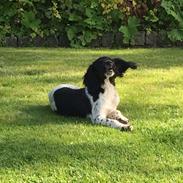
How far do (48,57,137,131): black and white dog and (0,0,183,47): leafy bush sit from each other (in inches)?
189

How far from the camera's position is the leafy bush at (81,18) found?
1110cm

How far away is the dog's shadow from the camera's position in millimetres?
6105

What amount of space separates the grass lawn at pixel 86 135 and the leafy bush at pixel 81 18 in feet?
7.79

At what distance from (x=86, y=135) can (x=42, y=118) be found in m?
0.79

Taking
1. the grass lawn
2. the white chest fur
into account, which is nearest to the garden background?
the grass lawn

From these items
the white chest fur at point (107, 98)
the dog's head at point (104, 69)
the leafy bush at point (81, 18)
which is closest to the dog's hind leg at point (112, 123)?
the white chest fur at point (107, 98)

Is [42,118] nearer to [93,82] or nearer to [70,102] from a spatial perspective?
[70,102]

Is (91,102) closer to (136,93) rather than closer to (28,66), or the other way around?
(136,93)

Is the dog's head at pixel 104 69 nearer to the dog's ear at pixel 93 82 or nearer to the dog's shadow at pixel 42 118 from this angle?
the dog's ear at pixel 93 82

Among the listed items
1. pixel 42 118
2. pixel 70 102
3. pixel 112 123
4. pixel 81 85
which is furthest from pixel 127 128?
pixel 81 85

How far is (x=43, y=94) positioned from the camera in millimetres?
7273

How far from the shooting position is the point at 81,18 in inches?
442

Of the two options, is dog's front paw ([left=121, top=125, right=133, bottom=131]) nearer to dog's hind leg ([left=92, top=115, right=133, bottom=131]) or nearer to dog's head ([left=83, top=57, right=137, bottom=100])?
dog's hind leg ([left=92, top=115, right=133, bottom=131])

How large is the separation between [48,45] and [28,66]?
7.56 feet
